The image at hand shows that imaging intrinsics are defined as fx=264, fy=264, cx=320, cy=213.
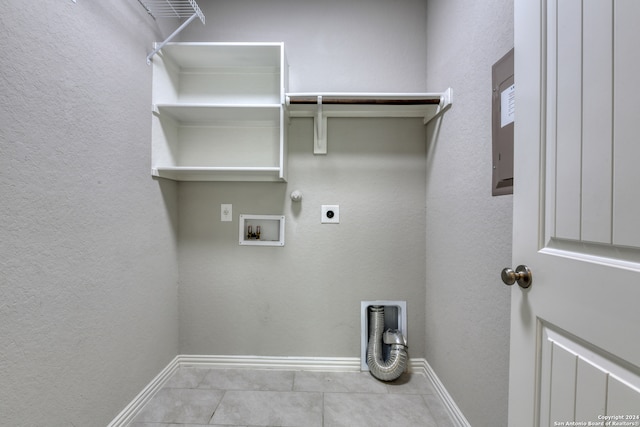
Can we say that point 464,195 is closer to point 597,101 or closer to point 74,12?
point 597,101

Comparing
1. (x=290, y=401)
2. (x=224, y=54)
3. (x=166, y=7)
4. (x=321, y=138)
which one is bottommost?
(x=290, y=401)

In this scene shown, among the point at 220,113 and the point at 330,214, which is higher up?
the point at 220,113

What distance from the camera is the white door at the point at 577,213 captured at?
494 millimetres

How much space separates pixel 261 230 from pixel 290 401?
102 centimetres

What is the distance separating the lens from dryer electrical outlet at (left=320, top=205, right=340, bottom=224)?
1.77m

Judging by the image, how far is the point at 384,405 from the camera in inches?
57.4

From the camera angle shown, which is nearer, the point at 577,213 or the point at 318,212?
the point at 577,213

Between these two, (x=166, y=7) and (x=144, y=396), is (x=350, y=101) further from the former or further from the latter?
(x=144, y=396)

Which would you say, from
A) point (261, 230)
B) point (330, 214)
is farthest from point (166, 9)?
point (330, 214)

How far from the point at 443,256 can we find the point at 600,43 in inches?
45.2

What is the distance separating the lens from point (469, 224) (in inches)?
48.6

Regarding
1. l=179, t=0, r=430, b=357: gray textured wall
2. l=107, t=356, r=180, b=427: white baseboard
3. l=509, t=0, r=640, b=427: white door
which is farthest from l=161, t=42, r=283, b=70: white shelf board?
l=107, t=356, r=180, b=427: white baseboard

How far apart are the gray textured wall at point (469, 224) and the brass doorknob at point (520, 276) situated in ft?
0.91

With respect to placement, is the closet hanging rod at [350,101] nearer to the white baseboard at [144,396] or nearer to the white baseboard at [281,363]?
the white baseboard at [281,363]
